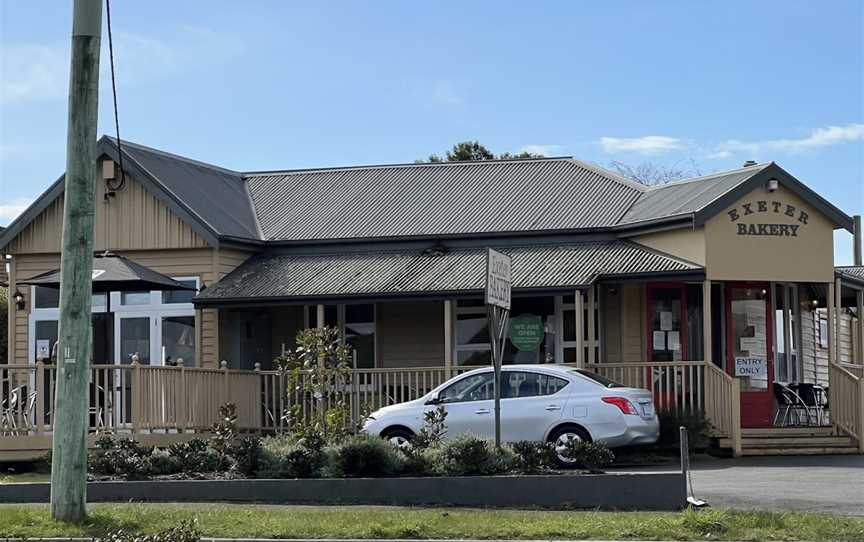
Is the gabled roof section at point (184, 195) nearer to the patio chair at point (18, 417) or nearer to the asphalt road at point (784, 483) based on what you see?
the patio chair at point (18, 417)

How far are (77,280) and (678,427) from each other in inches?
432

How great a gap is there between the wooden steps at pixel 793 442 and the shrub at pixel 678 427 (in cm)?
87

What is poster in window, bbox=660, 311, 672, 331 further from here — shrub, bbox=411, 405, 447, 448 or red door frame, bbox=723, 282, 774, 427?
shrub, bbox=411, 405, 447, 448

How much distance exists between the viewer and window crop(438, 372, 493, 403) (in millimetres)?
19766

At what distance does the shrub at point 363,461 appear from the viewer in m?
15.3

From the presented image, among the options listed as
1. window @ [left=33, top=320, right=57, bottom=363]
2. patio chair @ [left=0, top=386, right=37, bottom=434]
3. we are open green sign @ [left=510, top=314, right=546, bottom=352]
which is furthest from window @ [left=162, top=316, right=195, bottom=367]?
we are open green sign @ [left=510, top=314, right=546, bottom=352]

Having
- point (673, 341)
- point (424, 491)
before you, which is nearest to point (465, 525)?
point (424, 491)

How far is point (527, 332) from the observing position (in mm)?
24062

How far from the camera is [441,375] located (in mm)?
22953

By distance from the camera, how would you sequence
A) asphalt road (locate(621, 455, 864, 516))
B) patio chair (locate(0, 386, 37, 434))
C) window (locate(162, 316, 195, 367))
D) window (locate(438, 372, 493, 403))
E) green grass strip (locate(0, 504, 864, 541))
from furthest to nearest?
window (locate(162, 316, 195, 367)) < window (locate(438, 372, 493, 403)) < patio chair (locate(0, 386, 37, 434)) < asphalt road (locate(621, 455, 864, 516)) < green grass strip (locate(0, 504, 864, 541))

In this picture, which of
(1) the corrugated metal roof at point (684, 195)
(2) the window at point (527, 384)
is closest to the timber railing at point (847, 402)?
(1) the corrugated metal roof at point (684, 195)

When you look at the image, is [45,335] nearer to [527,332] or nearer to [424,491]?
[527,332]

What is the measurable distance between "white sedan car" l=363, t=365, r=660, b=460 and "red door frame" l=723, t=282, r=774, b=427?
4322 mm

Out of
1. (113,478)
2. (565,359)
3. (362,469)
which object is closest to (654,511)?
(362,469)
